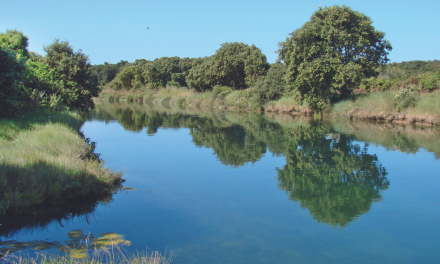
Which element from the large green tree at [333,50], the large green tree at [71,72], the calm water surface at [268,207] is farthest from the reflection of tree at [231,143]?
the large green tree at [333,50]

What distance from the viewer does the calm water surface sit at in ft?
21.0

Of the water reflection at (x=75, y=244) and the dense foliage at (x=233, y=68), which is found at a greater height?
the dense foliage at (x=233, y=68)

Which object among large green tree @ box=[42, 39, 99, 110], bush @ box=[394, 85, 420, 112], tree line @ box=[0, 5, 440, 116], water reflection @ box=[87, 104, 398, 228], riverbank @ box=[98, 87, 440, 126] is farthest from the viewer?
bush @ box=[394, 85, 420, 112]

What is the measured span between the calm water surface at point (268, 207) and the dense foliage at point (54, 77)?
359 centimetres

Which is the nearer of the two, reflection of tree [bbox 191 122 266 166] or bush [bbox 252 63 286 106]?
reflection of tree [bbox 191 122 266 166]

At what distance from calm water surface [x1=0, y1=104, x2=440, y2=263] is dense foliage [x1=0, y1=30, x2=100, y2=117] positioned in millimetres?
3587

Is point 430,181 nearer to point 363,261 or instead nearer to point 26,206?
point 363,261

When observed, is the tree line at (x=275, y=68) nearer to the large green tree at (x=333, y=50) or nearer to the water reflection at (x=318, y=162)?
the large green tree at (x=333, y=50)

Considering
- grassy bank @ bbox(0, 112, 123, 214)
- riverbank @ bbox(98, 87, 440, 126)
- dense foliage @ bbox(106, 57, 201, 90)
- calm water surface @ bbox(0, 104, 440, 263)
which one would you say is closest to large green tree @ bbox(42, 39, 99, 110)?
calm water surface @ bbox(0, 104, 440, 263)

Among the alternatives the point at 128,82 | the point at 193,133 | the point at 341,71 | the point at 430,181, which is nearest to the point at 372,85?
the point at 341,71

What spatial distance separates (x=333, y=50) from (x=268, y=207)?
24201mm

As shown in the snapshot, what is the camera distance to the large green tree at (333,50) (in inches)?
1121

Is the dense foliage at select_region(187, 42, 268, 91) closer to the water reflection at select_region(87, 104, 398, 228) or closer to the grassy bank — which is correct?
the water reflection at select_region(87, 104, 398, 228)

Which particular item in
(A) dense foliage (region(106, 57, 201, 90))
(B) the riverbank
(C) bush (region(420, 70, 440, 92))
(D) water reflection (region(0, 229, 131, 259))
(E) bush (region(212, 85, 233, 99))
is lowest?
(D) water reflection (region(0, 229, 131, 259))
